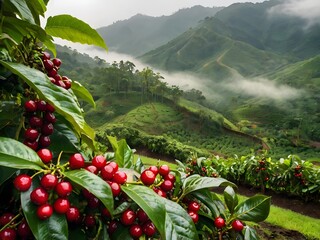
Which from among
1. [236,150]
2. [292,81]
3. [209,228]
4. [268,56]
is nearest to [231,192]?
[209,228]

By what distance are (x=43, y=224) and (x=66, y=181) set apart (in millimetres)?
134

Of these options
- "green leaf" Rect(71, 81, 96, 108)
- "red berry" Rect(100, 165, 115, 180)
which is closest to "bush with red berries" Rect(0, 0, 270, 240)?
"red berry" Rect(100, 165, 115, 180)

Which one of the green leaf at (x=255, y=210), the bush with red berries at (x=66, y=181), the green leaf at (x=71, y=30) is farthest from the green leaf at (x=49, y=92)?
the green leaf at (x=255, y=210)

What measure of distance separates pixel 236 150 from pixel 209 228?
42067 mm

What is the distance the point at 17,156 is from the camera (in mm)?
876

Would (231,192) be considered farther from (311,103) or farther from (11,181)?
(311,103)

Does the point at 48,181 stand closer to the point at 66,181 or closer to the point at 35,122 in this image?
the point at 66,181

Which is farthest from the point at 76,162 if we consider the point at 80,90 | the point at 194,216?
the point at 80,90

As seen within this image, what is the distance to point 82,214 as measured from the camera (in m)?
1.02

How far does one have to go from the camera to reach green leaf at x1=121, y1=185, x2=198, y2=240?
2.88 feet

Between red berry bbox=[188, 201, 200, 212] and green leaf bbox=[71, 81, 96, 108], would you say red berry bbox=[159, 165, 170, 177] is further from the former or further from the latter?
green leaf bbox=[71, 81, 96, 108]

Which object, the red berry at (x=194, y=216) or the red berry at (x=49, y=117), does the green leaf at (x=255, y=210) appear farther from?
the red berry at (x=49, y=117)

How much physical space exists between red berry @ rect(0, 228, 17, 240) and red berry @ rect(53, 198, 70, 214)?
14cm

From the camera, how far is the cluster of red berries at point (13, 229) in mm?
852
